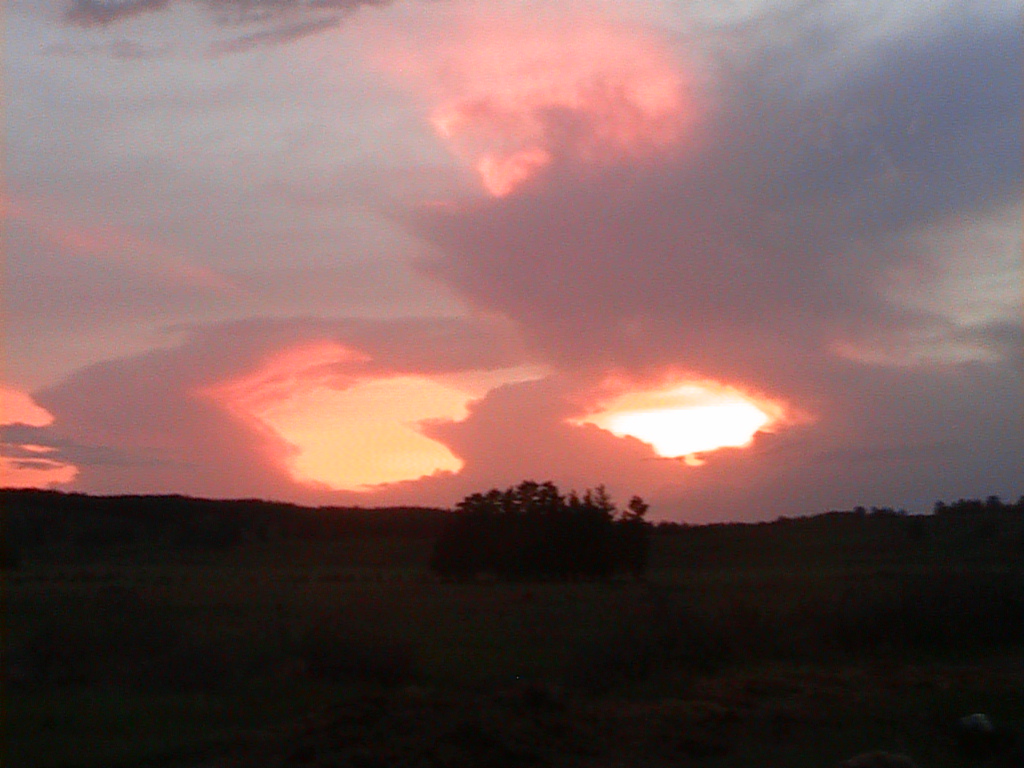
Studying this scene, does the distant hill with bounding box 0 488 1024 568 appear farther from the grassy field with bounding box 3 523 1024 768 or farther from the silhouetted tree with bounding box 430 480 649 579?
the grassy field with bounding box 3 523 1024 768

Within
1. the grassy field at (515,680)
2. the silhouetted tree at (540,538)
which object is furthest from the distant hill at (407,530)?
the grassy field at (515,680)

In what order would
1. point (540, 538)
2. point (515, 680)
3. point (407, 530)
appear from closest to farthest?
point (515, 680), point (540, 538), point (407, 530)

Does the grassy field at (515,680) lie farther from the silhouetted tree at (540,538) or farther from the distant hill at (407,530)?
the distant hill at (407,530)

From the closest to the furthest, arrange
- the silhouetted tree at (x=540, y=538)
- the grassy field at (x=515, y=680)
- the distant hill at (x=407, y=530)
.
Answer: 1. the grassy field at (x=515, y=680)
2. the silhouetted tree at (x=540, y=538)
3. the distant hill at (x=407, y=530)

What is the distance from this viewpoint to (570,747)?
15.1 metres

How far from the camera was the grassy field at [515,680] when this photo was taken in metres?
14.7

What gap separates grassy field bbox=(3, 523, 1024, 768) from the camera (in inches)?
578

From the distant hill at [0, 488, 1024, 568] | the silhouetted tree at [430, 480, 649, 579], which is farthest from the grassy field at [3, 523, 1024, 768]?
the distant hill at [0, 488, 1024, 568]

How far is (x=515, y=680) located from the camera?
2106cm

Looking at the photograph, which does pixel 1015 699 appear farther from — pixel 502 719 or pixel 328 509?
pixel 328 509

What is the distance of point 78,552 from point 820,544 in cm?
6429

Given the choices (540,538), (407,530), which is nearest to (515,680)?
(540,538)

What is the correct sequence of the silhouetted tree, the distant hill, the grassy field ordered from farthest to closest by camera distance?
the distant hill → the silhouetted tree → the grassy field

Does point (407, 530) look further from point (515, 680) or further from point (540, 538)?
point (515, 680)
